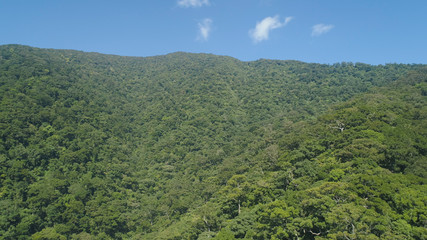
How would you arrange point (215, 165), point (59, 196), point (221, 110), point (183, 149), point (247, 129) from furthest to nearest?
1. point (221, 110)
2. point (247, 129)
3. point (183, 149)
4. point (215, 165)
5. point (59, 196)

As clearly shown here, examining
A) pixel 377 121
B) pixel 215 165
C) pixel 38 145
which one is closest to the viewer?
pixel 377 121

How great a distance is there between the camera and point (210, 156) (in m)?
80.1

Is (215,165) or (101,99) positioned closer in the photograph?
(215,165)

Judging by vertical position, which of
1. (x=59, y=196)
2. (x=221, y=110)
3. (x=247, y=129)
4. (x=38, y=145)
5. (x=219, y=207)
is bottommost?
(x=59, y=196)

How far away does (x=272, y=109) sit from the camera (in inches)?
4589

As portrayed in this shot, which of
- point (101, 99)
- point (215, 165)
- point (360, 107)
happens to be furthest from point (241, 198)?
point (101, 99)

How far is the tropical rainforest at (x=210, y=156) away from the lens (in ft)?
92.3

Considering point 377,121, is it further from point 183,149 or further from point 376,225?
point 183,149

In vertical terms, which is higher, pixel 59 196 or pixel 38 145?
pixel 38 145

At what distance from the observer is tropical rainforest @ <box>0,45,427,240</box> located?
28.1m

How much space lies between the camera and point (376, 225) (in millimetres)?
22375

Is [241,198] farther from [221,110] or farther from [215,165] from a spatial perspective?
[221,110]

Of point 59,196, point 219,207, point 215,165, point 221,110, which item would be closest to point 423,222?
point 219,207

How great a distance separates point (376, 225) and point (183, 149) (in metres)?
73.4
